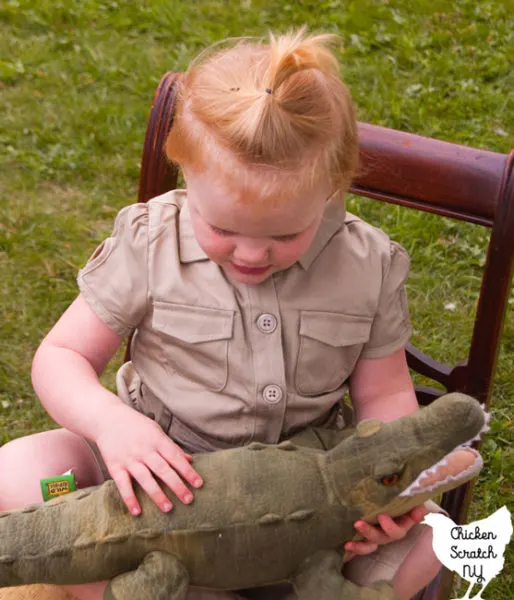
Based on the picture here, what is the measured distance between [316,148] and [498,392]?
1434 millimetres

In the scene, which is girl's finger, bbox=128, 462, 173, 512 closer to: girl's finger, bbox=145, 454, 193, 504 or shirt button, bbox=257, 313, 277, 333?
girl's finger, bbox=145, 454, 193, 504

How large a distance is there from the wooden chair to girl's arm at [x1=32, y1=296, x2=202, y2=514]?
0.34 metres

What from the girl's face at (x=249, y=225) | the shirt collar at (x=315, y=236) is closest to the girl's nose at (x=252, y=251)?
the girl's face at (x=249, y=225)

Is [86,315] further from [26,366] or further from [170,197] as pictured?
[26,366]

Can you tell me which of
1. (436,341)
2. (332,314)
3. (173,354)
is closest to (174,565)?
(173,354)

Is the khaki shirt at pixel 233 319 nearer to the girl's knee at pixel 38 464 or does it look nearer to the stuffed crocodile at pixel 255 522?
the girl's knee at pixel 38 464

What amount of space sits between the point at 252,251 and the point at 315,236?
23 centimetres

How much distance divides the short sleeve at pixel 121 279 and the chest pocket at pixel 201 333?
0.13 ft

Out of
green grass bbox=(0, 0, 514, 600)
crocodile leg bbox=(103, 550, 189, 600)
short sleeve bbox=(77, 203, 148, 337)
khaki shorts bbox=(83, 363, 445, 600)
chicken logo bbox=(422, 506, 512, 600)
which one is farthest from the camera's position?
green grass bbox=(0, 0, 514, 600)

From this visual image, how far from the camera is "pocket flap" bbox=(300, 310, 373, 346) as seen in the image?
1640mm

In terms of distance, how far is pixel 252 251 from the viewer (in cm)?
143

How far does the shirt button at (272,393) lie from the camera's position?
5.30 feet

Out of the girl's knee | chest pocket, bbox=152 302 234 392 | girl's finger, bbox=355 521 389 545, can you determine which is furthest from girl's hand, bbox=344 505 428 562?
the girl's knee

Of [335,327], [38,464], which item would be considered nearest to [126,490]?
[38,464]
